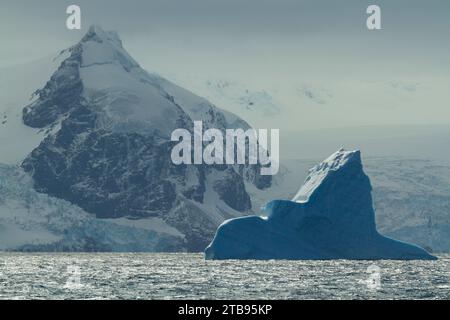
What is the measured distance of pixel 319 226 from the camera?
631 feet

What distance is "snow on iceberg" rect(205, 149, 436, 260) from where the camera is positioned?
18675 cm

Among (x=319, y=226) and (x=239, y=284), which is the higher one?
(x=319, y=226)

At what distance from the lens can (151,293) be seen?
11112 cm

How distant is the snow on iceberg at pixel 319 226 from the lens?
18675 cm

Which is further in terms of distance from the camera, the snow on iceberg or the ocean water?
the snow on iceberg

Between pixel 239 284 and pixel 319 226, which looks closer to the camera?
pixel 239 284

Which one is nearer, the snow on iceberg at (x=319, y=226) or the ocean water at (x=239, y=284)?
the ocean water at (x=239, y=284)
